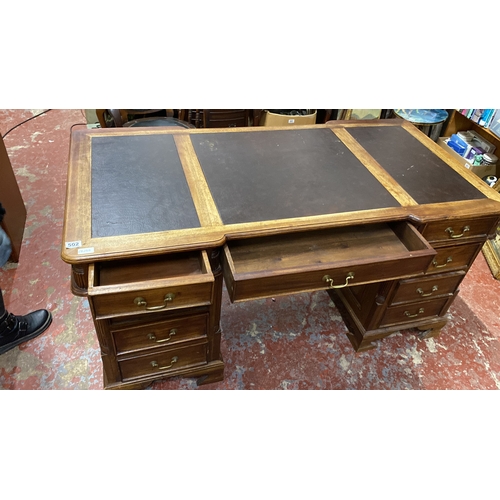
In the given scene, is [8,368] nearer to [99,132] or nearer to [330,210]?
[99,132]

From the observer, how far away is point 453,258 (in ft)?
6.03

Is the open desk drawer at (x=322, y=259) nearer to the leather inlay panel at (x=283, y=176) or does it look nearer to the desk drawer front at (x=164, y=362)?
the leather inlay panel at (x=283, y=176)

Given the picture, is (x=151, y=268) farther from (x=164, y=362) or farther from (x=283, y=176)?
(x=283, y=176)

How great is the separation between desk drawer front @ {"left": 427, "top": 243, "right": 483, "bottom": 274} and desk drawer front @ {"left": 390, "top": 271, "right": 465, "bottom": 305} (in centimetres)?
4

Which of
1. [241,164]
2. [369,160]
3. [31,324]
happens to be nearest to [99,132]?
[241,164]

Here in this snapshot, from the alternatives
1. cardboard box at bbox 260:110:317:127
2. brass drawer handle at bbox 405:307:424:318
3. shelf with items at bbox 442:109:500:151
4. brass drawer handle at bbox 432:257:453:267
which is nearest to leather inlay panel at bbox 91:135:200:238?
brass drawer handle at bbox 432:257:453:267

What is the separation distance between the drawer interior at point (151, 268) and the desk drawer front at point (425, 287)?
961mm

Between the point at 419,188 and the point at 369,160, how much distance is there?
0.27 m

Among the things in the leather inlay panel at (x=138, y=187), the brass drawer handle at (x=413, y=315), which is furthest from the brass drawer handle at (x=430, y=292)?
the leather inlay panel at (x=138, y=187)

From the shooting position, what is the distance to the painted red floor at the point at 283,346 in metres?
1.89

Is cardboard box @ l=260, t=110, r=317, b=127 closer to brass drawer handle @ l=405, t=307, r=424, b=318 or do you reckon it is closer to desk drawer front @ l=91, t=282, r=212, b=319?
brass drawer handle @ l=405, t=307, r=424, b=318

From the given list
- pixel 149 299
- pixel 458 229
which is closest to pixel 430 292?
pixel 458 229

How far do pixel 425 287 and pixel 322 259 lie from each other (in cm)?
70

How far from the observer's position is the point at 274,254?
1509 mm
